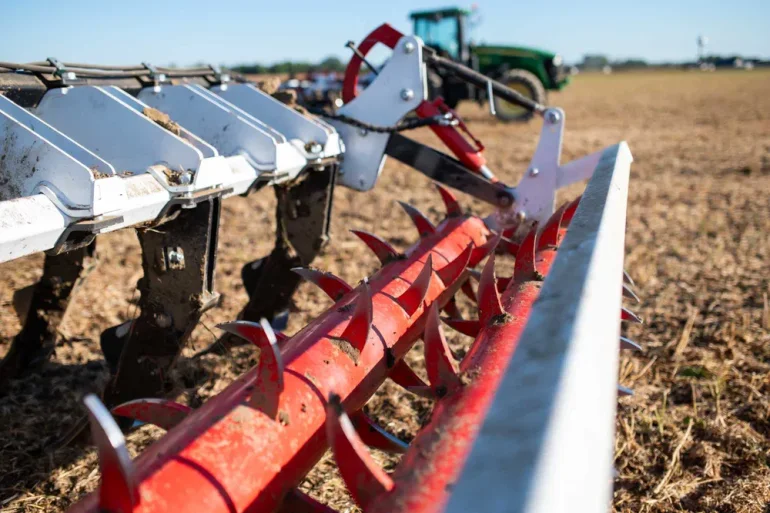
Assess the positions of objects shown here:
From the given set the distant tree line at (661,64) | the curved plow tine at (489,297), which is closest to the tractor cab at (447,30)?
the curved plow tine at (489,297)

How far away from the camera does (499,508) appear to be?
637mm

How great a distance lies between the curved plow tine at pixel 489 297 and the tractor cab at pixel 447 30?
1376 centimetres

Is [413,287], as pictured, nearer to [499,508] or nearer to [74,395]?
[499,508]

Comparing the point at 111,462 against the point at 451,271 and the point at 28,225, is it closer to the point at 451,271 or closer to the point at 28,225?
the point at 28,225

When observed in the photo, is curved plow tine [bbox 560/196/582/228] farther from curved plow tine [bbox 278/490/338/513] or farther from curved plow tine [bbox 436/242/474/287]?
curved plow tine [bbox 278/490/338/513]

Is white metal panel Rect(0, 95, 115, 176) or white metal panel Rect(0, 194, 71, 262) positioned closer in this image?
white metal panel Rect(0, 194, 71, 262)

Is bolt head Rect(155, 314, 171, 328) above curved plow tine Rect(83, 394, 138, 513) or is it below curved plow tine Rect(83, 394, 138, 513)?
below

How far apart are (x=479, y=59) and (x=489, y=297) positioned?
48.1ft

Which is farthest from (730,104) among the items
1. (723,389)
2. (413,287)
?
(413,287)

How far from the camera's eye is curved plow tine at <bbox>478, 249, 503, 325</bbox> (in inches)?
67.6

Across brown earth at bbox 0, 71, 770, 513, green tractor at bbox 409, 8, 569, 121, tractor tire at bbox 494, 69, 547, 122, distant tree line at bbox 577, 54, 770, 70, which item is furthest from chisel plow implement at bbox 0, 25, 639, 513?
distant tree line at bbox 577, 54, 770, 70

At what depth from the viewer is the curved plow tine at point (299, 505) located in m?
1.27

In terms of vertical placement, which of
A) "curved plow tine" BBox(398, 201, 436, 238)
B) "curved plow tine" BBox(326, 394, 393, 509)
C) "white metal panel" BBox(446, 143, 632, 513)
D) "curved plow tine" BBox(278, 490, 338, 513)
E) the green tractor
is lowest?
"curved plow tine" BBox(278, 490, 338, 513)

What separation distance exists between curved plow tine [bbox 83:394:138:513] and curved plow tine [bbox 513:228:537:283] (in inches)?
51.9
